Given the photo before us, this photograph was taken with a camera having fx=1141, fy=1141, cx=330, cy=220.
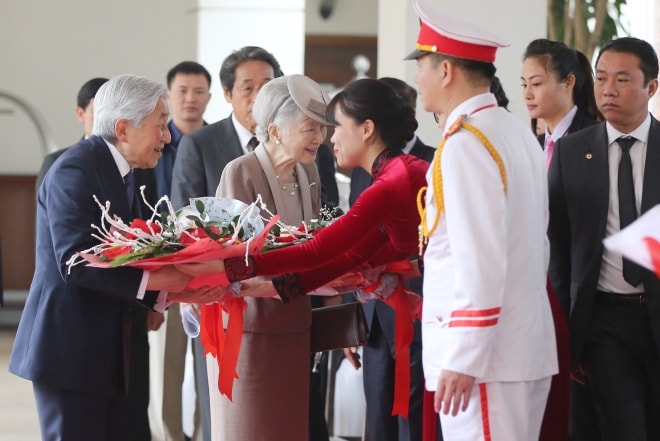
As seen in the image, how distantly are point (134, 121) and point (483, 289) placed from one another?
4.18ft

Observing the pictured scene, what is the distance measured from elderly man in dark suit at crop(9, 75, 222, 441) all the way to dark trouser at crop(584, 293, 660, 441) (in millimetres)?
1144

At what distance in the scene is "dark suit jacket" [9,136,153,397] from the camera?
296 centimetres

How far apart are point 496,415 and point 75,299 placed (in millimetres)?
1190

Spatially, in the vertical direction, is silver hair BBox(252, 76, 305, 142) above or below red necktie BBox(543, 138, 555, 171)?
above

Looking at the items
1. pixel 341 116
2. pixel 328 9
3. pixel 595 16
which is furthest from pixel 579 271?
pixel 328 9

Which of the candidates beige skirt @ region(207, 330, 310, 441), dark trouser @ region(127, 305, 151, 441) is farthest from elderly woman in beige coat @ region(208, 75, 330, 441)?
dark trouser @ region(127, 305, 151, 441)

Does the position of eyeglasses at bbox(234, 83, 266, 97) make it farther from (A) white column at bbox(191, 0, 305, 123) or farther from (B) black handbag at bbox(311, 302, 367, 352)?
(A) white column at bbox(191, 0, 305, 123)

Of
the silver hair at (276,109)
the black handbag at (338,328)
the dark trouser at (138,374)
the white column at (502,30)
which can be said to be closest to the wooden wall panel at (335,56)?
the white column at (502,30)

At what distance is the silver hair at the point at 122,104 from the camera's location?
3221 millimetres

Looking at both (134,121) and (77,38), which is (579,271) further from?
(77,38)

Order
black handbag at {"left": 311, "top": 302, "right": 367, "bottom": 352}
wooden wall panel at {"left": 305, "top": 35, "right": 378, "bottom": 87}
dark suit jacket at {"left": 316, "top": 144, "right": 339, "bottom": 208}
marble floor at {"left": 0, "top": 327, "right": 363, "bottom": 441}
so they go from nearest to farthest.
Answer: black handbag at {"left": 311, "top": 302, "right": 367, "bottom": 352}
dark suit jacket at {"left": 316, "top": 144, "right": 339, "bottom": 208}
marble floor at {"left": 0, "top": 327, "right": 363, "bottom": 441}
wooden wall panel at {"left": 305, "top": 35, "right": 378, "bottom": 87}

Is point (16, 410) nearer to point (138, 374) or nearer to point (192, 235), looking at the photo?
point (138, 374)

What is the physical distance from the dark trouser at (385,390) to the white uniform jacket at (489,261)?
1395 mm

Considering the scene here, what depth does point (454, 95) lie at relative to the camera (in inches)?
103
